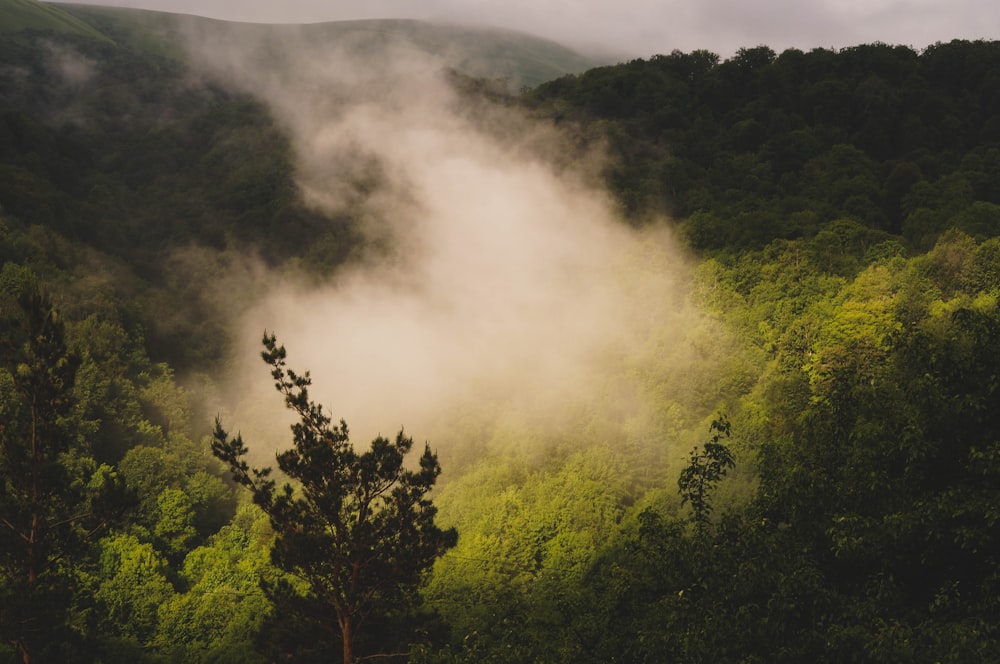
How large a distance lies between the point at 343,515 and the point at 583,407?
42718 mm

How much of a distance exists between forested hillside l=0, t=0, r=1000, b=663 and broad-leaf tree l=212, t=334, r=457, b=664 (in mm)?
124

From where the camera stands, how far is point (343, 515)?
74.6ft

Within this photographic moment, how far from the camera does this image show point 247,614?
44.2 metres

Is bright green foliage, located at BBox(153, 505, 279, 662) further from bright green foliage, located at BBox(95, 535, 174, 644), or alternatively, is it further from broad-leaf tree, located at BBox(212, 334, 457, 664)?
broad-leaf tree, located at BBox(212, 334, 457, 664)

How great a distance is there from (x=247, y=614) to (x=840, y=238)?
198 feet

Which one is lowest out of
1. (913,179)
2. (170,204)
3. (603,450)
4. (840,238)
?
(603,450)

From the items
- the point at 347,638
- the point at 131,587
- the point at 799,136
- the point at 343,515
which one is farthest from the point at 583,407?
the point at 799,136

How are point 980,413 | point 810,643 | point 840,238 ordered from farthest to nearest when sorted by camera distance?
point 840,238, point 980,413, point 810,643

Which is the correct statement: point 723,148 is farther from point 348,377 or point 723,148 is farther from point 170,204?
point 170,204

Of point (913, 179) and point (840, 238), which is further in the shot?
point (913, 179)

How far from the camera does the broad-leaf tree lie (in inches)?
827

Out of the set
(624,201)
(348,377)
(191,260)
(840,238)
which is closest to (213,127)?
(191,260)

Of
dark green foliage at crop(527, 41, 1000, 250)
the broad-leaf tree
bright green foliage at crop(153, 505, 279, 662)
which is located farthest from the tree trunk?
dark green foliage at crop(527, 41, 1000, 250)

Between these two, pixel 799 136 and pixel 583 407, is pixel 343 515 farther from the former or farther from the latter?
pixel 799 136
